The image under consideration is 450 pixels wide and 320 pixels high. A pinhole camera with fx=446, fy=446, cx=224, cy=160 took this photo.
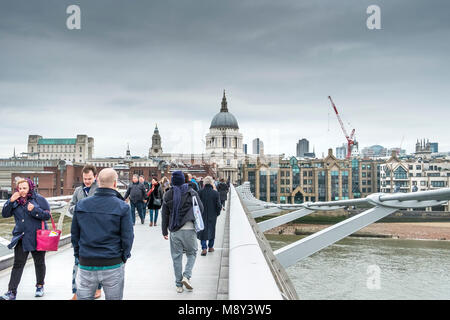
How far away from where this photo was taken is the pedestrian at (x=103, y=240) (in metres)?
3.58

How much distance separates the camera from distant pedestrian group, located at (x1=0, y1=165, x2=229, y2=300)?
11.8ft

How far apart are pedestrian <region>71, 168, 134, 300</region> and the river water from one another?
25.4 m

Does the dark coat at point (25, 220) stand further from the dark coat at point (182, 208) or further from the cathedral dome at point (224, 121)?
the cathedral dome at point (224, 121)

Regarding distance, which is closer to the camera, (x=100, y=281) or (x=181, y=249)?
(x=100, y=281)

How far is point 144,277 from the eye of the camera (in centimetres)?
616

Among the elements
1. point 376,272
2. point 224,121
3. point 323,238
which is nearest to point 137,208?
point 323,238

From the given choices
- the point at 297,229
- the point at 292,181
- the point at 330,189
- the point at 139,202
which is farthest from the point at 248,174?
the point at 139,202

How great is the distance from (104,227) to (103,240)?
0.10m

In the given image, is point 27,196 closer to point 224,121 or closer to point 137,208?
point 137,208

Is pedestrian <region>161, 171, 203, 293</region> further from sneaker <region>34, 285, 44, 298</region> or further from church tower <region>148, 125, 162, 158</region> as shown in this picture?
church tower <region>148, 125, 162, 158</region>

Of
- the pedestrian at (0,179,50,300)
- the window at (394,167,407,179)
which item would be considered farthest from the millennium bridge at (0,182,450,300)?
the window at (394,167,407,179)

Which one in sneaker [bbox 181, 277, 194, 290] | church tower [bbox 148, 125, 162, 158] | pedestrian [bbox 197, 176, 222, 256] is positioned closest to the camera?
sneaker [bbox 181, 277, 194, 290]

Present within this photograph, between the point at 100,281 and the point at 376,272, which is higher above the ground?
the point at 100,281

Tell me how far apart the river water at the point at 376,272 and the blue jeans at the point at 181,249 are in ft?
77.4
